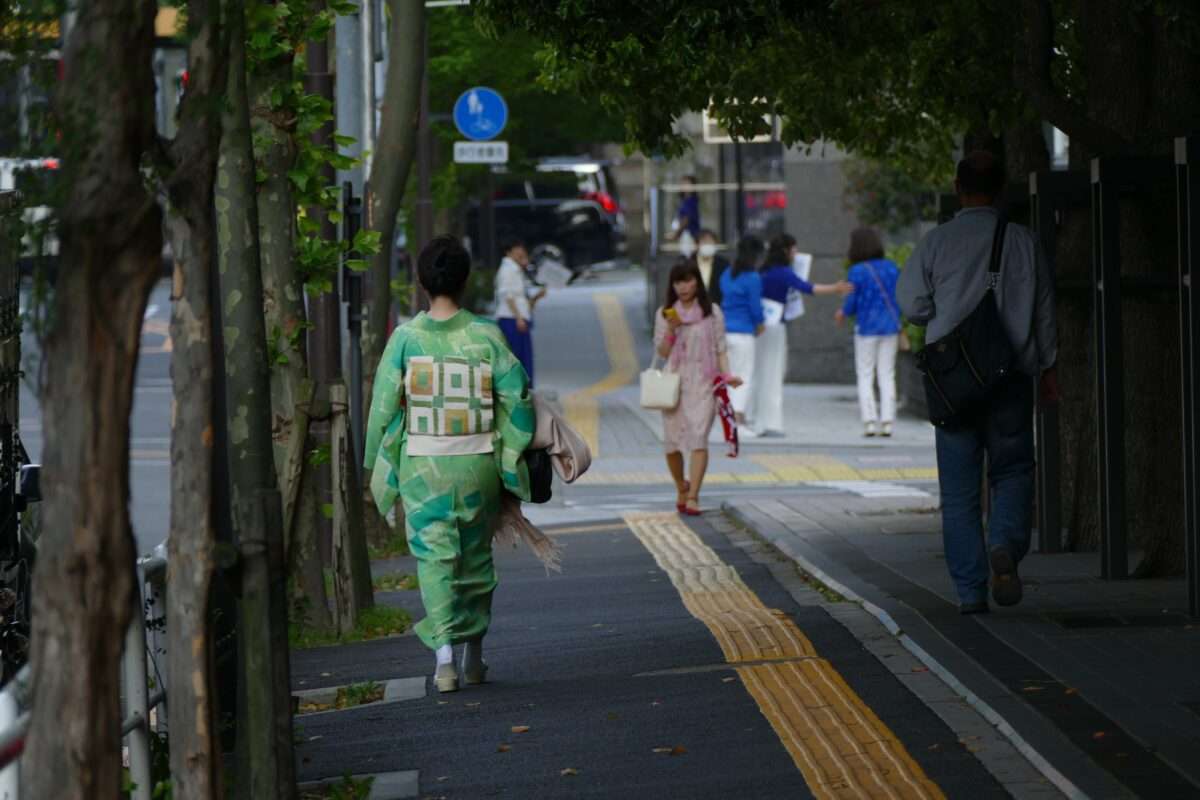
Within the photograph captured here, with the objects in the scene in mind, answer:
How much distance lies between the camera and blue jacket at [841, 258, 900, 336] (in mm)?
21438

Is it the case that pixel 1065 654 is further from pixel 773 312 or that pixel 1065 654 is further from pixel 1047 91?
pixel 773 312

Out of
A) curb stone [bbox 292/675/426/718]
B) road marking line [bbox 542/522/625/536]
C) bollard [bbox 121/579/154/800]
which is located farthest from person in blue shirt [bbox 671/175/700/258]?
bollard [bbox 121/579/154/800]

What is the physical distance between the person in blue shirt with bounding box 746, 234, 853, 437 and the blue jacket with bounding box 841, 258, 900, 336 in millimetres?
475

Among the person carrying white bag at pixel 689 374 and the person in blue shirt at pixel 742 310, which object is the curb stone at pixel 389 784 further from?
the person in blue shirt at pixel 742 310

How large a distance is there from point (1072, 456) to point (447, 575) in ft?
14.5

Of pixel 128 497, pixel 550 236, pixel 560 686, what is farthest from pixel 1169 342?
pixel 550 236

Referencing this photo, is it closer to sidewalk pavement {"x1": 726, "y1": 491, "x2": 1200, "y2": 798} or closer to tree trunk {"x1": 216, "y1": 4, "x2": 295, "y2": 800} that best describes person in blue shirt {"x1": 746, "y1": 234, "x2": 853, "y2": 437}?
sidewalk pavement {"x1": 726, "y1": 491, "x2": 1200, "y2": 798}

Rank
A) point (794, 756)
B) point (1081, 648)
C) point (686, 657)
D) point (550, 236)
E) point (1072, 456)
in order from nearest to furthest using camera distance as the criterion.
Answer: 1. point (794, 756)
2. point (1081, 648)
3. point (686, 657)
4. point (1072, 456)
5. point (550, 236)

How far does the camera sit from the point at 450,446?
27.9ft

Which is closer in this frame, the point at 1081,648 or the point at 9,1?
the point at 9,1

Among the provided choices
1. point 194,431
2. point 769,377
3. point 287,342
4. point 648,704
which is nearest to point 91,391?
point 194,431

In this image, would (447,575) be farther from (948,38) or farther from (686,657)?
(948,38)

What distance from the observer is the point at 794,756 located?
666 cm

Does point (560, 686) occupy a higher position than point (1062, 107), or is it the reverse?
point (1062, 107)
